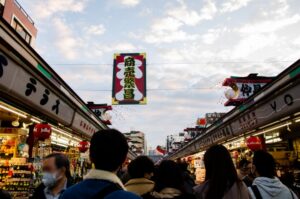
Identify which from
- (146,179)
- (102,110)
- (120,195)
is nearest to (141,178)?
(146,179)

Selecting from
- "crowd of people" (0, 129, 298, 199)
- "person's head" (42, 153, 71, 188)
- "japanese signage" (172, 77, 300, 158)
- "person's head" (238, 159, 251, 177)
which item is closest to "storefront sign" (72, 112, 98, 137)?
"japanese signage" (172, 77, 300, 158)

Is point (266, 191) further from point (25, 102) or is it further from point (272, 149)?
point (272, 149)

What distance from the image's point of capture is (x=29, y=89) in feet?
23.4

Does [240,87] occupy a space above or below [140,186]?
above

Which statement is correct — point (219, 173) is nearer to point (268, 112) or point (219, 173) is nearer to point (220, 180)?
point (220, 180)

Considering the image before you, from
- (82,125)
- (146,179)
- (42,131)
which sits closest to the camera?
(146,179)

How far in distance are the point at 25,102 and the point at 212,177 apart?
5870mm

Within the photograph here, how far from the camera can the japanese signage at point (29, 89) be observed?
585 cm

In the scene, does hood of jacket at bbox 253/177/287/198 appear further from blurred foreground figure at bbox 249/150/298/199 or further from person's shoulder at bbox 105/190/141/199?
person's shoulder at bbox 105/190/141/199

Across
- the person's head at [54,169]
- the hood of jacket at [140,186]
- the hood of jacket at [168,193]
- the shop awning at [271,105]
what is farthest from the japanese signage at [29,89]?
the shop awning at [271,105]

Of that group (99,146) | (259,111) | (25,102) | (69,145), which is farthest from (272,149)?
(99,146)

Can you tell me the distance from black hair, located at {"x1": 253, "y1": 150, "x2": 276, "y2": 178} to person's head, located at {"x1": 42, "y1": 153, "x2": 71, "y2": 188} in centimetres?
269

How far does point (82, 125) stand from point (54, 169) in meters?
9.53

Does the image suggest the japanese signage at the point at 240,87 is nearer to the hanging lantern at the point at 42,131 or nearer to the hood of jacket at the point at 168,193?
the hanging lantern at the point at 42,131
